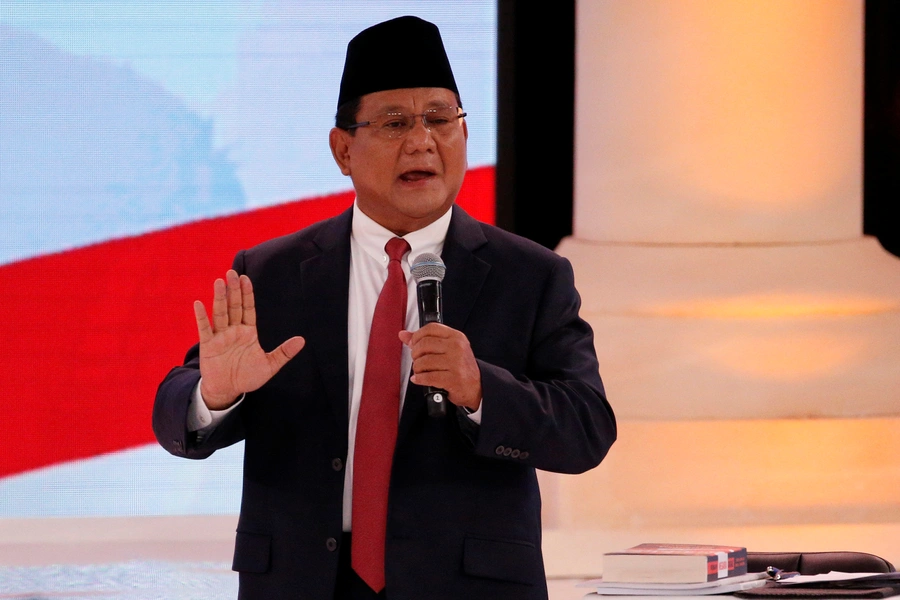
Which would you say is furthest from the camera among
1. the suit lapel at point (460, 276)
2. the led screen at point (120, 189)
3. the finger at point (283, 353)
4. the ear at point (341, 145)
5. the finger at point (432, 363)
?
the led screen at point (120, 189)

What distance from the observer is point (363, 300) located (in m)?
2.05

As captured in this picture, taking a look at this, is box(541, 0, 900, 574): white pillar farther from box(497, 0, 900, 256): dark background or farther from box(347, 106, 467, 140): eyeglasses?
box(347, 106, 467, 140): eyeglasses

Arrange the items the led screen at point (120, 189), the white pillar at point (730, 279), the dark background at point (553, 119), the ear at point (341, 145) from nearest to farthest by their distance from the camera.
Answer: the ear at point (341, 145) < the white pillar at point (730, 279) < the led screen at point (120, 189) < the dark background at point (553, 119)

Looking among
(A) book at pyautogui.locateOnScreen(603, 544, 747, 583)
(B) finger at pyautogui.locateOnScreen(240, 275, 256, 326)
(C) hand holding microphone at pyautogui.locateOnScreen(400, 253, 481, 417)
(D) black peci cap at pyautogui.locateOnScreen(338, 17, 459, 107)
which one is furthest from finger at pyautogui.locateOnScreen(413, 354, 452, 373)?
(A) book at pyautogui.locateOnScreen(603, 544, 747, 583)

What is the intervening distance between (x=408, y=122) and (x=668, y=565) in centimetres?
89

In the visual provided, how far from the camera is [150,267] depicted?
4.34 meters

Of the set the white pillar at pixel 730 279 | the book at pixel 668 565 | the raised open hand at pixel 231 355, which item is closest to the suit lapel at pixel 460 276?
the raised open hand at pixel 231 355

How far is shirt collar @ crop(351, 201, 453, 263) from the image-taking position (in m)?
2.07

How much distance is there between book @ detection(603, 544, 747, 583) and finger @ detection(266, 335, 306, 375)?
2.42ft

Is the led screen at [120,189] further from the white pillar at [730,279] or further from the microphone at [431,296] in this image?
the microphone at [431,296]

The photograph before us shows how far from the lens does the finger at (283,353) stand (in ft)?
6.11

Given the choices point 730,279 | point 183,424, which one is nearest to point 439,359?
point 183,424

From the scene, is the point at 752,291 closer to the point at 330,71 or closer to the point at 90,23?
the point at 330,71

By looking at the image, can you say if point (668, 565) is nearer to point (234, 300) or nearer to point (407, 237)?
point (407, 237)
